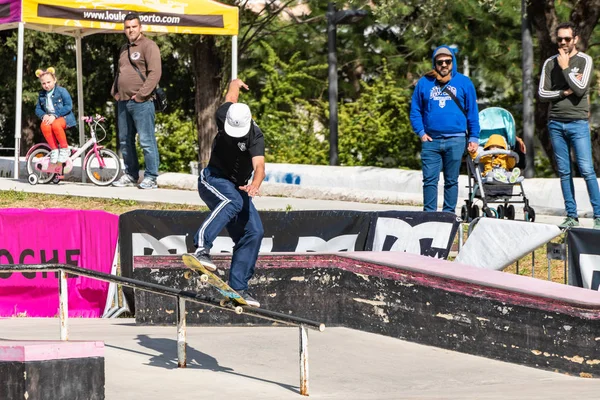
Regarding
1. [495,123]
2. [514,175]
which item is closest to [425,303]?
[514,175]

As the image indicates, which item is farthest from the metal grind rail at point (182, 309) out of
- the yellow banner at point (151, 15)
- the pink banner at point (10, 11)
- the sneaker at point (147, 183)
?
the yellow banner at point (151, 15)

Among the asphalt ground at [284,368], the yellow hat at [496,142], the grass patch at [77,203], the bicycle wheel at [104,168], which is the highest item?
the yellow hat at [496,142]

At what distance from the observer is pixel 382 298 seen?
1037 centimetres

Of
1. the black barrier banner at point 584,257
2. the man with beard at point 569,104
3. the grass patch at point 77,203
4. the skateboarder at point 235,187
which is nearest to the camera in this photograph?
the skateboarder at point 235,187

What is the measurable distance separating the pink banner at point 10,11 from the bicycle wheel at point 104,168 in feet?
7.90

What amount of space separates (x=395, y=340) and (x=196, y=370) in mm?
2186

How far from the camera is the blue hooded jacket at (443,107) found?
12375mm

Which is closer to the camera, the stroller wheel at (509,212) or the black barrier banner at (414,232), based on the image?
the black barrier banner at (414,232)

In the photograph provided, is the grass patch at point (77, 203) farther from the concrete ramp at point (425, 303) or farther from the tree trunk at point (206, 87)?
the tree trunk at point (206, 87)

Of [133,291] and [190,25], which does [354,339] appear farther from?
[190,25]

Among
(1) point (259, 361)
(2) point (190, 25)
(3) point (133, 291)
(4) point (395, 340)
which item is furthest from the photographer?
(2) point (190, 25)

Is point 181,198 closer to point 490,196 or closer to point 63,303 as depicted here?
point 490,196

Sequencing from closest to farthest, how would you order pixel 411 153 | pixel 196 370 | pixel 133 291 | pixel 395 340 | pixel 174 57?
1. pixel 196 370
2. pixel 395 340
3. pixel 133 291
4. pixel 411 153
5. pixel 174 57

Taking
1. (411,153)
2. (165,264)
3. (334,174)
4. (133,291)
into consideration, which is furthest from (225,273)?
(411,153)
